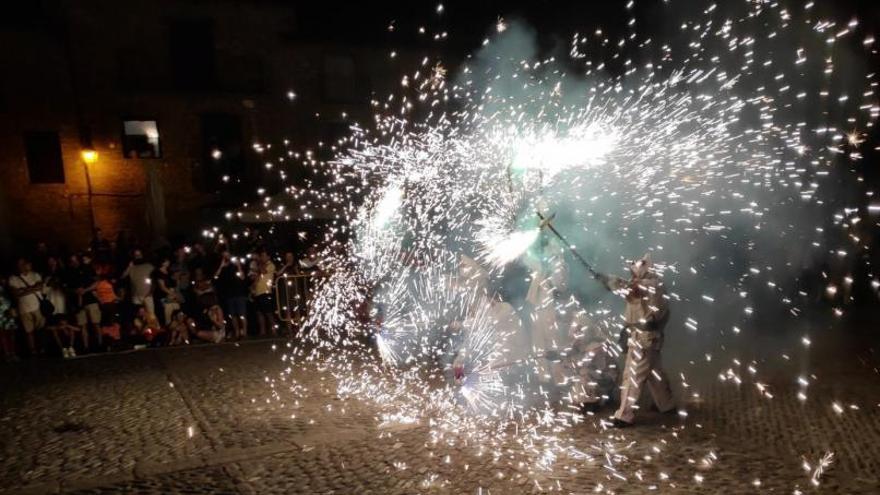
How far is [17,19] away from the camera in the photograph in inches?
653

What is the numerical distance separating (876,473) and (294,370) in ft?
22.1

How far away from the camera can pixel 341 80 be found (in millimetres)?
Result: 20719

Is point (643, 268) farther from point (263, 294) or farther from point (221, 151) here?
point (221, 151)

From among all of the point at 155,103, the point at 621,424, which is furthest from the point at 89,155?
the point at 621,424

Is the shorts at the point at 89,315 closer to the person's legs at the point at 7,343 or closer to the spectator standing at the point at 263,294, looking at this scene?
the person's legs at the point at 7,343

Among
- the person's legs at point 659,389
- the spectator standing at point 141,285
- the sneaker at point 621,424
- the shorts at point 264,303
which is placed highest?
the spectator standing at point 141,285

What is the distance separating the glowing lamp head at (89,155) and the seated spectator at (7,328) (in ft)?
30.4

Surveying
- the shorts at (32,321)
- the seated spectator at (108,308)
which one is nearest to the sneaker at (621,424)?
the seated spectator at (108,308)

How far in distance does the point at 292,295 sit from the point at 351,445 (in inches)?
243

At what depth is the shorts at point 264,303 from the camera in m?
11.3

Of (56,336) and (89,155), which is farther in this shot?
(89,155)

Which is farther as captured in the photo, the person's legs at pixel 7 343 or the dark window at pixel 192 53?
the dark window at pixel 192 53

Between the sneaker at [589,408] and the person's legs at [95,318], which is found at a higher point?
the person's legs at [95,318]

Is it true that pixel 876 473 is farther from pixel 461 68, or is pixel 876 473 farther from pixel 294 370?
pixel 461 68
